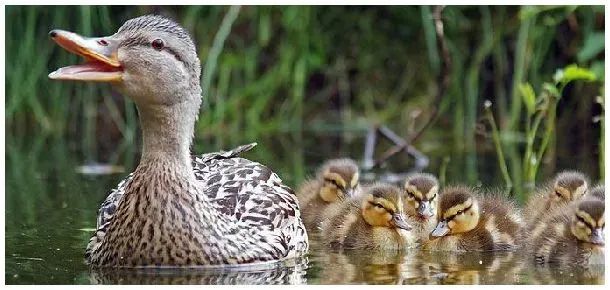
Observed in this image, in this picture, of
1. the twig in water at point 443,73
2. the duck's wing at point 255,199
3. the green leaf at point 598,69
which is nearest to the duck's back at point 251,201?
the duck's wing at point 255,199

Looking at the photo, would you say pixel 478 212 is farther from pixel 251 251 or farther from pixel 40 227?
pixel 40 227

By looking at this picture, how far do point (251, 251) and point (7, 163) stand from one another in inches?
164

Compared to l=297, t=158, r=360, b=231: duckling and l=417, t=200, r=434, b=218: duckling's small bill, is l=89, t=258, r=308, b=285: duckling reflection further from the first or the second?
l=297, t=158, r=360, b=231: duckling

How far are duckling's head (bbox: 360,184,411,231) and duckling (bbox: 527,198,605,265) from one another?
62 centimetres

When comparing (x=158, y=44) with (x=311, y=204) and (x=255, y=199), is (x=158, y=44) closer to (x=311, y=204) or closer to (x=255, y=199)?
(x=255, y=199)

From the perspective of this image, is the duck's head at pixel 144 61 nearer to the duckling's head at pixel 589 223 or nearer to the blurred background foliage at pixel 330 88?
the duckling's head at pixel 589 223

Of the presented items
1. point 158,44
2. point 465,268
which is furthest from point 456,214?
point 158,44

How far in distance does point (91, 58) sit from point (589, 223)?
1.95 m

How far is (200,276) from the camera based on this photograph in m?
5.33

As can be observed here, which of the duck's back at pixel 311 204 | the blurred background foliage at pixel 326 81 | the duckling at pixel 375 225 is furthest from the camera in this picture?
the blurred background foliage at pixel 326 81

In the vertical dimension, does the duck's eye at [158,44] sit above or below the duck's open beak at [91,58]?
above

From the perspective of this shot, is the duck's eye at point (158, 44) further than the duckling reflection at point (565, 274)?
Yes

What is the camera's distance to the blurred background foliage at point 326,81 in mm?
10047

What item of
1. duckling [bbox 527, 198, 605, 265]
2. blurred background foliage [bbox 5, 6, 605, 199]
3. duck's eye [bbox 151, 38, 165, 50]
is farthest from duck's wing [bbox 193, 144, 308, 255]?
blurred background foliage [bbox 5, 6, 605, 199]
